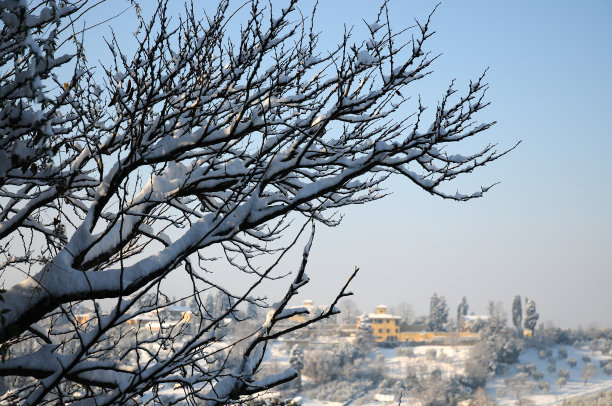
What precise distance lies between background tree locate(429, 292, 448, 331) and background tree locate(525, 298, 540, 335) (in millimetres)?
14360

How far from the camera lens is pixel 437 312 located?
3794 inches

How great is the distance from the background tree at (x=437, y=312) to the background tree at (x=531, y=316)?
14.4 meters

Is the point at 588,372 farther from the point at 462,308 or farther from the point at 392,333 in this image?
the point at 462,308

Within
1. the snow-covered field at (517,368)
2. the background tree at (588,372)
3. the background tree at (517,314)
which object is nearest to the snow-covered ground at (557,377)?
the snow-covered field at (517,368)

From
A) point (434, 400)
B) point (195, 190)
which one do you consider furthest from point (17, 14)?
point (434, 400)

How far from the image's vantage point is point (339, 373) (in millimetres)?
67438

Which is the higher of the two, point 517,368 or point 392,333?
point 392,333

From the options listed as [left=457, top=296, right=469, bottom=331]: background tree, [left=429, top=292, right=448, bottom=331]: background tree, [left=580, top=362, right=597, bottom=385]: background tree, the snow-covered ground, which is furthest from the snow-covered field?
[left=457, top=296, right=469, bottom=331]: background tree

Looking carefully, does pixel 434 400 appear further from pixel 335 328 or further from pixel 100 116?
pixel 100 116

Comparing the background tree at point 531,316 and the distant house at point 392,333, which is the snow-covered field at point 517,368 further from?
the background tree at point 531,316

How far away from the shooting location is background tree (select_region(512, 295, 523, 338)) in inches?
3484

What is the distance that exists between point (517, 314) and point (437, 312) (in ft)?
43.8

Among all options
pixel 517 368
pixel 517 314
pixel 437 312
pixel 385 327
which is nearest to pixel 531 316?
pixel 517 314

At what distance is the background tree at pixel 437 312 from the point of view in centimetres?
9600
